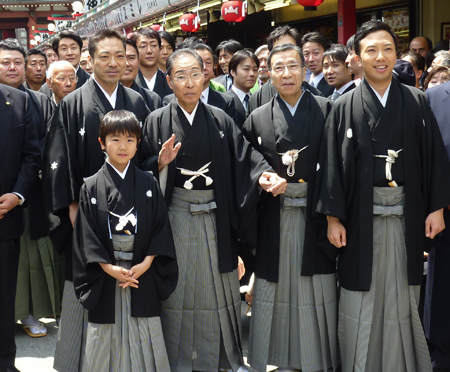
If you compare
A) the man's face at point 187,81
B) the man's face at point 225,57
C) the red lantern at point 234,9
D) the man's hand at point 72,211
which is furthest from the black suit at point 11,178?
the red lantern at point 234,9

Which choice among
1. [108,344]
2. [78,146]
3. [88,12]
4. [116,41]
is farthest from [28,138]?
[88,12]

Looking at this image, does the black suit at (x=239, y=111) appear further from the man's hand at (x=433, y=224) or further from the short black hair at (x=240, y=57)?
the man's hand at (x=433, y=224)

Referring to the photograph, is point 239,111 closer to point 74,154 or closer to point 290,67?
point 290,67

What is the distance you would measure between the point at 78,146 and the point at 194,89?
0.87 m

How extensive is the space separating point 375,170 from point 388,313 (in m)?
0.90

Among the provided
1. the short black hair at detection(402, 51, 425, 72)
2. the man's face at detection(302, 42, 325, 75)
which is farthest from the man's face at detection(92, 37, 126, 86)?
the short black hair at detection(402, 51, 425, 72)

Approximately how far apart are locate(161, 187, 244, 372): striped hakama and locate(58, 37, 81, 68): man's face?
3.57 metres

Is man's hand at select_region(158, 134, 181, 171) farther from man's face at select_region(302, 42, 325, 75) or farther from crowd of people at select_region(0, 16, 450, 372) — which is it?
man's face at select_region(302, 42, 325, 75)

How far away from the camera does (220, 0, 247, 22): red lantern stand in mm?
9344

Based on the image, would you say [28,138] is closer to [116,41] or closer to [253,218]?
[116,41]

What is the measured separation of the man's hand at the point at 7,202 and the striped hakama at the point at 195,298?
1.04 metres

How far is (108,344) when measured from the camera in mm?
3451

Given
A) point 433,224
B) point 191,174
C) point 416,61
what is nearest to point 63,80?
point 191,174

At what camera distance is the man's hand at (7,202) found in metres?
3.79
